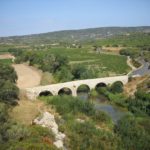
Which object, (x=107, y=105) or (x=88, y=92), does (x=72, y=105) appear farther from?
(x=88, y=92)

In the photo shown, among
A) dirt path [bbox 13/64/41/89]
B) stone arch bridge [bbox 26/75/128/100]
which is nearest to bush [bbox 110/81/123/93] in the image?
stone arch bridge [bbox 26/75/128/100]

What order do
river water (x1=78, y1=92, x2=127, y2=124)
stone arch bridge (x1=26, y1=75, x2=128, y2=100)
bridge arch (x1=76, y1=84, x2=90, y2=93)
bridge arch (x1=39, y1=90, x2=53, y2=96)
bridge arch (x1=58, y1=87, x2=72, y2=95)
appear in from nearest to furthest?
river water (x1=78, y1=92, x2=127, y2=124) → stone arch bridge (x1=26, y1=75, x2=128, y2=100) → bridge arch (x1=39, y1=90, x2=53, y2=96) → bridge arch (x1=58, y1=87, x2=72, y2=95) → bridge arch (x1=76, y1=84, x2=90, y2=93)

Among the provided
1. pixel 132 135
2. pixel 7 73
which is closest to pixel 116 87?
pixel 7 73

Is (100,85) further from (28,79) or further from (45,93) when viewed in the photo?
(28,79)

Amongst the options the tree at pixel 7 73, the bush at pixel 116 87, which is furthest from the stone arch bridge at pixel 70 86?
the tree at pixel 7 73

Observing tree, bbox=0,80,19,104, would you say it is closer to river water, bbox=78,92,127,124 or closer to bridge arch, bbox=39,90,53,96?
bridge arch, bbox=39,90,53,96

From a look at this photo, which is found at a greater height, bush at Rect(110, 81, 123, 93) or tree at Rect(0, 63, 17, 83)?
tree at Rect(0, 63, 17, 83)

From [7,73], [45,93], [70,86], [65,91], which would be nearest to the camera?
[45,93]

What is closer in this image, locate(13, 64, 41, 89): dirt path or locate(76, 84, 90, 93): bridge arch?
locate(76, 84, 90, 93): bridge arch

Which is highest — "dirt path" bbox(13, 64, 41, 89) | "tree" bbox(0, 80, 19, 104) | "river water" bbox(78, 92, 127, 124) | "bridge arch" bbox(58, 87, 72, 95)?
"tree" bbox(0, 80, 19, 104)

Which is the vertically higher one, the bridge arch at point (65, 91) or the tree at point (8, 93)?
the tree at point (8, 93)

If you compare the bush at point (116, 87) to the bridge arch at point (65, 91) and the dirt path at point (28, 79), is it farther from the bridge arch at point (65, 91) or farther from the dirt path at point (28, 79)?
the dirt path at point (28, 79)

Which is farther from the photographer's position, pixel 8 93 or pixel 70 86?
pixel 70 86

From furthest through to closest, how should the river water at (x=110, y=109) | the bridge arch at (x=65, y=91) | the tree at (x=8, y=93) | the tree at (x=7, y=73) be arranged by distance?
the bridge arch at (x=65, y=91), the tree at (x=7, y=73), the river water at (x=110, y=109), the tree at (x=8, y=93)
